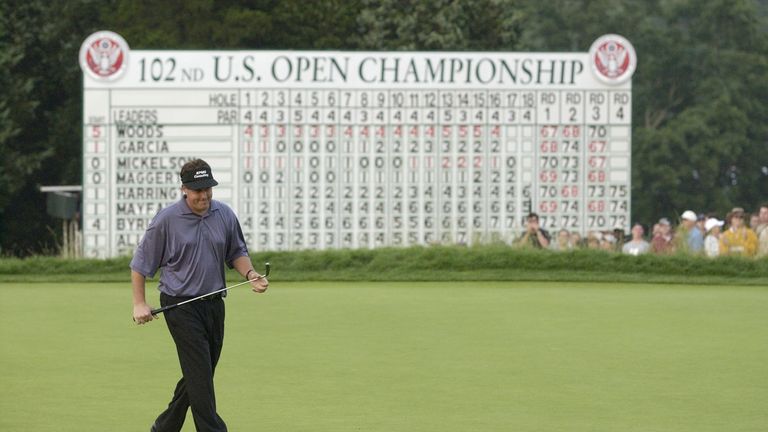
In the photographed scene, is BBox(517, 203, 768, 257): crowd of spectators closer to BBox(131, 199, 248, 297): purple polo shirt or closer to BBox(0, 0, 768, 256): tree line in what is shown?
BBox(131, 199, 248, 297): purple polo shirt

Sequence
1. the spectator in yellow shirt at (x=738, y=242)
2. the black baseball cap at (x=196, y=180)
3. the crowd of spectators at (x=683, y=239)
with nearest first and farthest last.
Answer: the black baseball cap at (x=196, y=180) < the spectator in yellow shirt at (x=738, y=242) < the crowd of spectators at (x=683, y=239)

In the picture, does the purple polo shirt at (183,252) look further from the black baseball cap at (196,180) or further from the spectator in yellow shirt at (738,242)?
the spectator in yellow shirt at (738,242)

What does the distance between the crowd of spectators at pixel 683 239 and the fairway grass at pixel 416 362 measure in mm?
3359

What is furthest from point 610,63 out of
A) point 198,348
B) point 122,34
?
point 122,34

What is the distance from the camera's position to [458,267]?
72.8ft

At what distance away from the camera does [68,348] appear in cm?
1404

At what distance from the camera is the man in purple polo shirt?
9.08m

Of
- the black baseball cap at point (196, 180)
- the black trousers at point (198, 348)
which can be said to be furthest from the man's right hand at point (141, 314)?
the black baseball cap at point (196, 180)

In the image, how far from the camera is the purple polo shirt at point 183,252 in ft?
30.1

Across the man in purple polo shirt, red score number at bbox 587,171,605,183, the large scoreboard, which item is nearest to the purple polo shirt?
the man in purple polo shirt

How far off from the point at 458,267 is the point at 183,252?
13182mm

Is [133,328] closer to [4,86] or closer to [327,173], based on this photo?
[327,173]

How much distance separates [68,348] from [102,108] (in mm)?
12053

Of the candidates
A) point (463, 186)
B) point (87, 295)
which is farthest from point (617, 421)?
point (463, 186)
